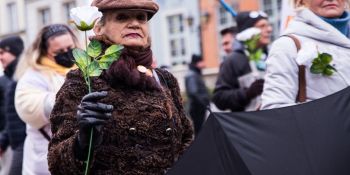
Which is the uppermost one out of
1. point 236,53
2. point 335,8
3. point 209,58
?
point 335,8

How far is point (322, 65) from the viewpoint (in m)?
3.87

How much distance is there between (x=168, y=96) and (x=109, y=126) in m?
0.37

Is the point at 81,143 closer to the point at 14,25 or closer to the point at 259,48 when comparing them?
the point at 259,48

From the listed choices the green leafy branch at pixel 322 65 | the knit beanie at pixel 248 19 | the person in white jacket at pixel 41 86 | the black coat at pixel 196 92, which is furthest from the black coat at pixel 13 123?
the black coat at pixel 196 92

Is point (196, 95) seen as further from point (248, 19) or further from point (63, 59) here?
point (63, 59)

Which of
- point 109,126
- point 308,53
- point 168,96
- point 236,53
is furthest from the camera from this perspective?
point 236,53

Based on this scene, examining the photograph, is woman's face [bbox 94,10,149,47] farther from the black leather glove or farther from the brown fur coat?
the black leather glove

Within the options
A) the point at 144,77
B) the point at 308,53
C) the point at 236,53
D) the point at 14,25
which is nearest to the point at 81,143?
the point at 144,77

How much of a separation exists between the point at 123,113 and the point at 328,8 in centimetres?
144

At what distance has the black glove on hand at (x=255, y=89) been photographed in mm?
5859

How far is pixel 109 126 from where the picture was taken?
3090mm

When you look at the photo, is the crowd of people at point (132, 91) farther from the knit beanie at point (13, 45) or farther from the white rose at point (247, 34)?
the knit beanie at point (13, 45)

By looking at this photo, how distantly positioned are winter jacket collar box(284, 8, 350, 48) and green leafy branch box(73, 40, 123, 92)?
1366 millimetres

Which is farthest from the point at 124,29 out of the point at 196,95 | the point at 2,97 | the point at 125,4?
the point at 196,95
